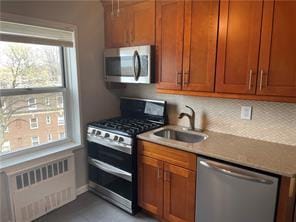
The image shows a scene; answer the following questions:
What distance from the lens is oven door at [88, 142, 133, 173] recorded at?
2232mm

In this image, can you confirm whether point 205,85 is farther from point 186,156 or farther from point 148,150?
point 148,150

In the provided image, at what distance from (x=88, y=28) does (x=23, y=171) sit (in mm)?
1697

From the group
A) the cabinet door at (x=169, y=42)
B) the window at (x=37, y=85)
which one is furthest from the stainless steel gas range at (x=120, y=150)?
the cabinet door at (x=169, y=42)

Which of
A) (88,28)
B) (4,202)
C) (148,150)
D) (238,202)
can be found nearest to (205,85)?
(148,150)

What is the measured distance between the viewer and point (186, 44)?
200 centimetres

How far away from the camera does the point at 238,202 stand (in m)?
1.59

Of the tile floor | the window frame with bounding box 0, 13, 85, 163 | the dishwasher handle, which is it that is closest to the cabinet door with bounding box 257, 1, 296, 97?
the dishwasher handle

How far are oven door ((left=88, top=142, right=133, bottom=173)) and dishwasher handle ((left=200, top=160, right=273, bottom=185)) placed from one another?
2.69ft

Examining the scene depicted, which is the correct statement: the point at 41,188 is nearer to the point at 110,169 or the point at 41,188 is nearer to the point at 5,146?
the point at 5,146

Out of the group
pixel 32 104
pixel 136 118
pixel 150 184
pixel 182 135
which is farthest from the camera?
pixel 136 118

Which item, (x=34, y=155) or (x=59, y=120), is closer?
(x=34, y=155)

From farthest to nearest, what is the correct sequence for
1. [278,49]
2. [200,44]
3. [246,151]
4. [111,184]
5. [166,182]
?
[111,184] < [166,182] < [200,44] < [246,151] < [278,49]

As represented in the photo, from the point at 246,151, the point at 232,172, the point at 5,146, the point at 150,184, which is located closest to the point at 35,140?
the point at 5,146

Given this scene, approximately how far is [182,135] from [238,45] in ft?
3.62
